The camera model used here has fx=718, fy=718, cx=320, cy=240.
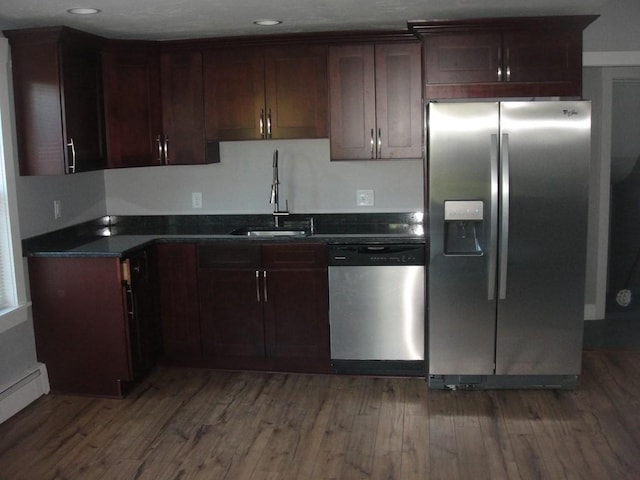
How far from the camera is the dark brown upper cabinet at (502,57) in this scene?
4105 millimetres

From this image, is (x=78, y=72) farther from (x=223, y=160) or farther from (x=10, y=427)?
(x=10, y=427)

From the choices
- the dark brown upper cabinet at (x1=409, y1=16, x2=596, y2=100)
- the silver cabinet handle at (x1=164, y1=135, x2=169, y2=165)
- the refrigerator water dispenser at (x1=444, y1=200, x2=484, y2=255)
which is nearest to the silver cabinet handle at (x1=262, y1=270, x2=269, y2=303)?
the silver cabinet handle at (x1=164, y1=135, x2=169, y2=165)

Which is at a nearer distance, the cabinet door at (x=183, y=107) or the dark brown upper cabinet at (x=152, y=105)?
the dark brown upper cabinet at (x=152, y=105)

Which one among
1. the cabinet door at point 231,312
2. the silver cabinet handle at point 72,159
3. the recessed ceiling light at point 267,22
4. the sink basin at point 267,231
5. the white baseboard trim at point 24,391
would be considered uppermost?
the recessed ceiling light at point 267,22

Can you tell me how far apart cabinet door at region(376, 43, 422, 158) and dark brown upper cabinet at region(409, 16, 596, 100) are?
209mm

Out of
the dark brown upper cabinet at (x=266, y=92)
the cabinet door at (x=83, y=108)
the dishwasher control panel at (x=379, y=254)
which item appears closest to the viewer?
the cabinet door at (x=83, y=108)

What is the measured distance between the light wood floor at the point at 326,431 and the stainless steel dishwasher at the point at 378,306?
0.16m

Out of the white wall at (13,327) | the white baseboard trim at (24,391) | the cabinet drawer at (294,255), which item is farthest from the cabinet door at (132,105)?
the white baseboard trim at (24,391)

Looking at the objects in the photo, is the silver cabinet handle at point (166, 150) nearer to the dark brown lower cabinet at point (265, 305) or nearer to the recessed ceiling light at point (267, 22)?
the dark brown lower cabinet at point (265, 305)

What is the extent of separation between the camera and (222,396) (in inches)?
166

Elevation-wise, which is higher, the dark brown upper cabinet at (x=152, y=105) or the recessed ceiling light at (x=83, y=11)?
the recessed ceiling light at (x=83, y=11)

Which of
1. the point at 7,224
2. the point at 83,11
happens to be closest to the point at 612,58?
the point at 83,11

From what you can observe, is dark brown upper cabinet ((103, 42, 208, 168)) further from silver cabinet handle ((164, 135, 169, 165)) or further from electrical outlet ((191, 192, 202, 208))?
electrical outlet ((191, 192, 202, 208))

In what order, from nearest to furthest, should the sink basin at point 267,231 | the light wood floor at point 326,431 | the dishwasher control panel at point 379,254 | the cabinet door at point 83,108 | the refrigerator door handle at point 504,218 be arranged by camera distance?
the light wood floor at point 326,431
the refrigerator door handle at point 504,218
the cabinet door at point 83,108
the dishwasher control panel at point 379,254
the sink basin at point 267,231
